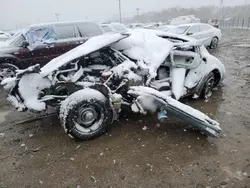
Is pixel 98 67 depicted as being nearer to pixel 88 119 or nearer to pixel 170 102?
pixel 88 119

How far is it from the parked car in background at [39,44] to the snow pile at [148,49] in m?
4.10

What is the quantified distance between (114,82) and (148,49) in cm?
104

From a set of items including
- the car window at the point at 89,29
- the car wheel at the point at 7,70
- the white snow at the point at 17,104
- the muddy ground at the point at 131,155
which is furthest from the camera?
the car window at the point at 89,29

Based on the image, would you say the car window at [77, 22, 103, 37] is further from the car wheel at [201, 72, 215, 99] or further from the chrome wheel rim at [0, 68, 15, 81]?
the car wheel at [201, 72, 215, 99]

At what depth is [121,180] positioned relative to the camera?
Answer: 314 centimetres

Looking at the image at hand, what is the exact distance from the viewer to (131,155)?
12.0ft

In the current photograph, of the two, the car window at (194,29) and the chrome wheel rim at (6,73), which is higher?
the car window at (194,29)

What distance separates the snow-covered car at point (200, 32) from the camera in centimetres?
1275

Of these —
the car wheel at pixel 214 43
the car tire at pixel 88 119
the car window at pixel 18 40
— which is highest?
the car window at pixel 18 40

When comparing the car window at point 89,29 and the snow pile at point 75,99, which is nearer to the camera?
the snow pile at point 75,99

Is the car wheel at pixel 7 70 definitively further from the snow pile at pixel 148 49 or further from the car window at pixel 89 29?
the snow pile at pixel 148 49

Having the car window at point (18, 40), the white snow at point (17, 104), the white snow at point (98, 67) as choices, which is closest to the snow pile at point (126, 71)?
the white snow at point (98, 67)

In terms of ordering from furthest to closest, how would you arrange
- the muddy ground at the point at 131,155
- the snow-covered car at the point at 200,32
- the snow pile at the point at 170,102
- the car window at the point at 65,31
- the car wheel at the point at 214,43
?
the car wheel at the point at 214,43 → the snow-covered car at the point at 200,32 → the car window at the point at 65,31 → the snow pile at the point at 170,102 → the muddy ground at the point at 131,155

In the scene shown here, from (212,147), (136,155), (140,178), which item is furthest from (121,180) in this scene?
(212,147)
